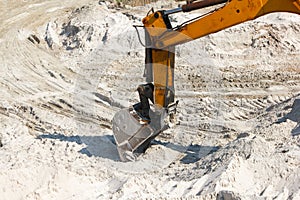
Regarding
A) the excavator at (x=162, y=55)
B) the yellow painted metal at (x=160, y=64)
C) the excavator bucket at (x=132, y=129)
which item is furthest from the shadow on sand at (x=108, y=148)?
the yellow painted metal at (x=160, y=64)

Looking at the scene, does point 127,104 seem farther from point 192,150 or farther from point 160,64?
point 160,64

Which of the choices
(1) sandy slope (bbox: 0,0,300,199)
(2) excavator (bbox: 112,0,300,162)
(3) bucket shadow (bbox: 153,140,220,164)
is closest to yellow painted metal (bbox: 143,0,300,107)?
(2) excavator (bbox: 112,0,300,162)

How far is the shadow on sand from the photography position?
831 cm

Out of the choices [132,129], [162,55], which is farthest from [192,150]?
[162,55]

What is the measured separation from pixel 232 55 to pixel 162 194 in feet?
21.3

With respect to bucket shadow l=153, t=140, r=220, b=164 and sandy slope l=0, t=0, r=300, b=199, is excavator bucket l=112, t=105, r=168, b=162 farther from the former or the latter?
bucket shadow l=153, t=140, r=220, b=164

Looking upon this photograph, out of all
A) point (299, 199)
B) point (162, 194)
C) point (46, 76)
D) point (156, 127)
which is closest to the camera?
point (299, 199)

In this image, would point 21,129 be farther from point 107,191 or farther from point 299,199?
point 299,199

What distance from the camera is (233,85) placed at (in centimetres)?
1118

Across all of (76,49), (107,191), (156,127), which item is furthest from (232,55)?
(107,191)

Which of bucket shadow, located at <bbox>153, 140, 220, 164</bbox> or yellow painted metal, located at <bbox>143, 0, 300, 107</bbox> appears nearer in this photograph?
yellow painted metal, located at <bbox>143, 0, 300, 107</bbox>

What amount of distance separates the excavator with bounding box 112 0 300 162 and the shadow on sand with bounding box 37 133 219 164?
0.40 m

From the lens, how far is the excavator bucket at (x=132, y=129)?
809 centimetres

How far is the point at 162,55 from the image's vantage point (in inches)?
307
